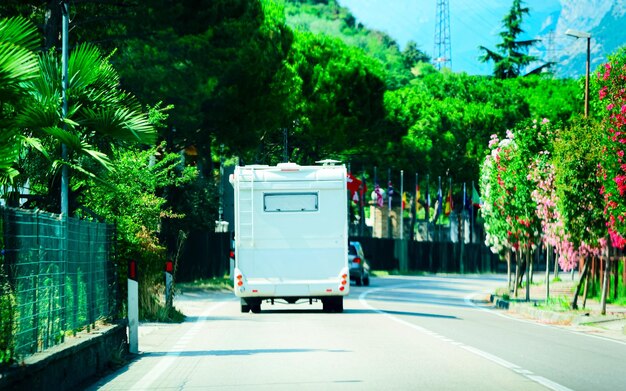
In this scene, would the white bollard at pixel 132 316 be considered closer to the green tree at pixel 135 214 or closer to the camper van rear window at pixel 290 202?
the green tree at pixel 135 214

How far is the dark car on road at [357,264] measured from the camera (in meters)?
46.3

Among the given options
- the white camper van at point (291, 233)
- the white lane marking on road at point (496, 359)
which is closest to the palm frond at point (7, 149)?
the white lane marking on road at point (496, 359)

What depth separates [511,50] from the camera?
105938mm

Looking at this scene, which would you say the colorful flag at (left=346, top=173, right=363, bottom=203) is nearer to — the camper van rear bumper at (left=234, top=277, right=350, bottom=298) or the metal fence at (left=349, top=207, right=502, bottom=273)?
the metal fence at (left=349, top=207, right=502, bottom=273)

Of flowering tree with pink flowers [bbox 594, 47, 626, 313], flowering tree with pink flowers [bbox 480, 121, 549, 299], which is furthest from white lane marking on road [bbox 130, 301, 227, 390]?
flowering tree with pink flowers [bbox 480, 121, 549, 299]

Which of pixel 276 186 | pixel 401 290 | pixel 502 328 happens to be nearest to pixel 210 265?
pixel 401 290

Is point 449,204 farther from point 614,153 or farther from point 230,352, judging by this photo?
point 230,352

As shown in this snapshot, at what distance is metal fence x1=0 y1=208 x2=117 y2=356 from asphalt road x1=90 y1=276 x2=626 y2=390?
0.89 metres

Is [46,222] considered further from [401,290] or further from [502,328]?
[401,290]

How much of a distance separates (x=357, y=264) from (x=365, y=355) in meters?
31.6

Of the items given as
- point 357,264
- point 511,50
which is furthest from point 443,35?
point 357,264

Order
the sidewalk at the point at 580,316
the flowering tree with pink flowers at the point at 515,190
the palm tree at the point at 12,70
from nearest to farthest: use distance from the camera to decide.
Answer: the palm tree at the point at 12,70 → the sidewalk at the point at 580,316 → the flowering tree with pink flowers at the point at 515,190

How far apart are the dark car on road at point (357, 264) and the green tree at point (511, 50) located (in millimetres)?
55233

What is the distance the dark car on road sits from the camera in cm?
4628
